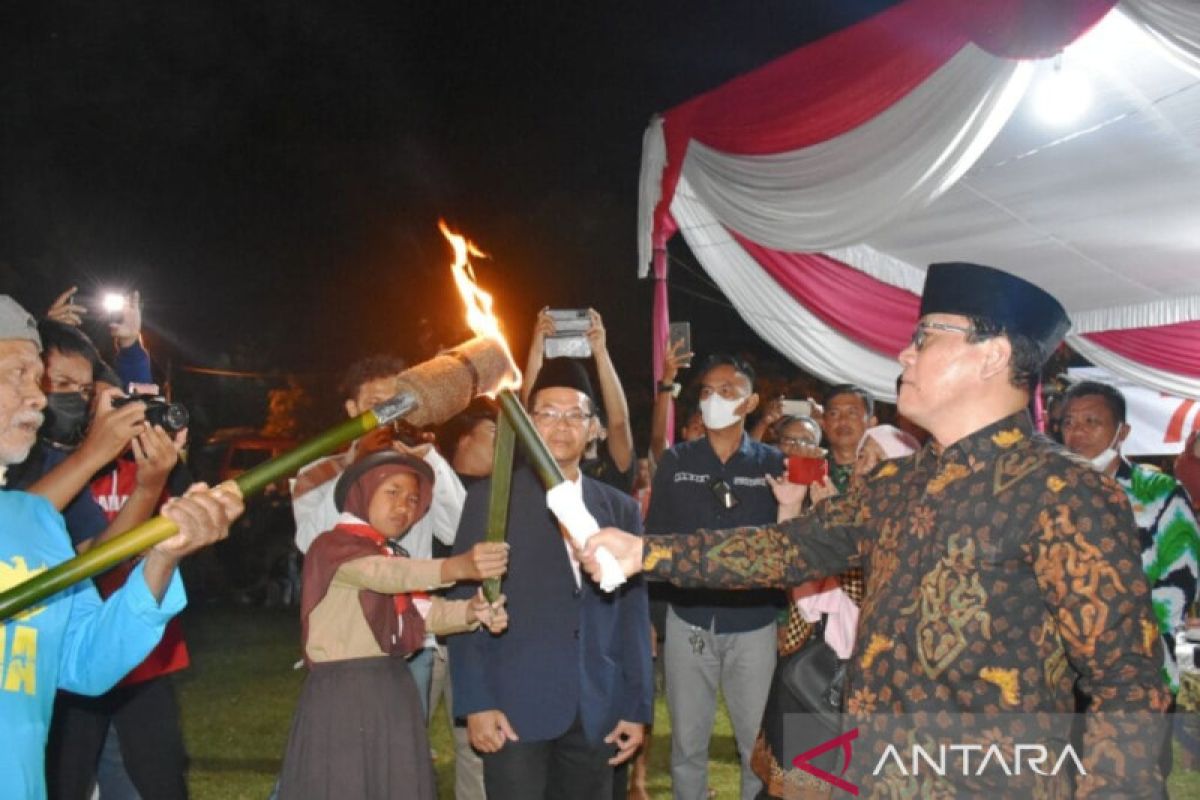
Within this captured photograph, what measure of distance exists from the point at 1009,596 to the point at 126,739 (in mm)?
3672

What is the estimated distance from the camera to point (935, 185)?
4586mm

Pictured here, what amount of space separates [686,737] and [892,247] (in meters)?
3.78

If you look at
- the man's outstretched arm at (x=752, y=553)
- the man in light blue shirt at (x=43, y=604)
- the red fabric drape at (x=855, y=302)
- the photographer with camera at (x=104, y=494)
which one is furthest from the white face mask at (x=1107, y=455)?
the man in light blue shirt at (x=43, y=604)

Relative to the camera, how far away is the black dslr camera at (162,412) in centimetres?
300

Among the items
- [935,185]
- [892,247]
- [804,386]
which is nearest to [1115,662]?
[935,185]

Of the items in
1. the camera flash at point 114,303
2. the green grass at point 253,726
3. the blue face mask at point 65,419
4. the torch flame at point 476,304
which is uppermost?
the camera flash at point 114,303

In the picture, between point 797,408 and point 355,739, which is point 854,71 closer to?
point 797,408

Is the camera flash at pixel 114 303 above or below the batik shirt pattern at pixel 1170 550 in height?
above

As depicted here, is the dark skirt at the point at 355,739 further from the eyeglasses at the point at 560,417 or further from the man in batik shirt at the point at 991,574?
the man in batik shirt at the point at 991,574

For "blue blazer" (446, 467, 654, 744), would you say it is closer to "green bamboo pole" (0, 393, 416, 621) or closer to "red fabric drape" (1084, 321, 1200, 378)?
"green bamboo pole" (0, 393, 416, 621)

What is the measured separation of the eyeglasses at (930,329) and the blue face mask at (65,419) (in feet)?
10.4

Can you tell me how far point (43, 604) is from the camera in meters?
2.46

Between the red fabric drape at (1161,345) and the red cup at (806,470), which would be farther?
the red fabric drape at (1161,345)

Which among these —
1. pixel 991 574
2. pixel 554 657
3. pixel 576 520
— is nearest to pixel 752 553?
pixel 576 520
